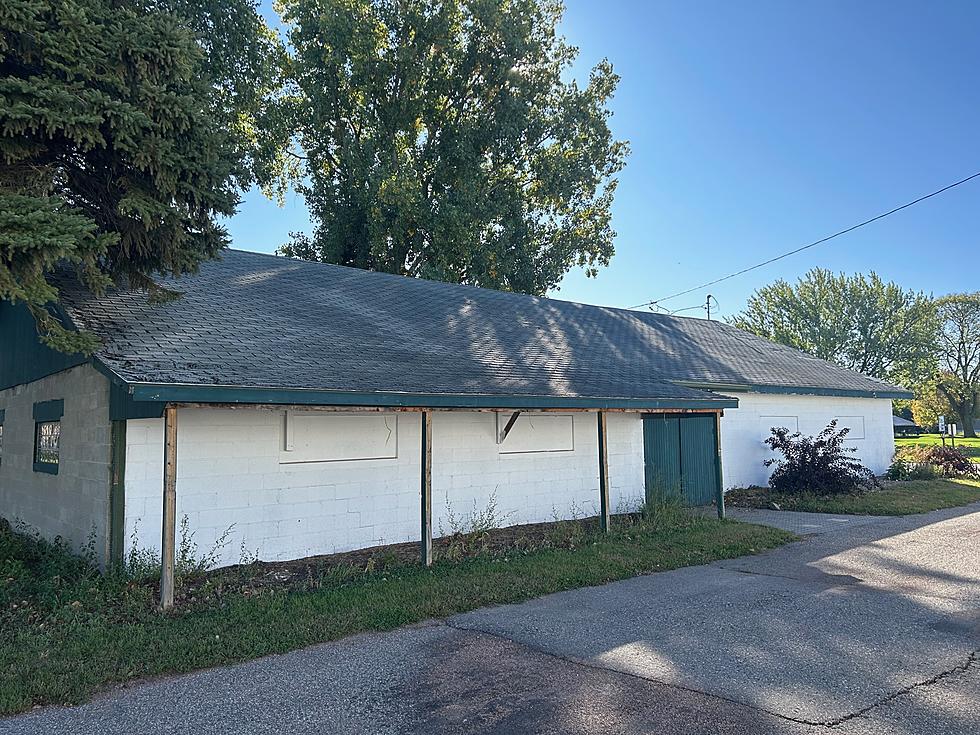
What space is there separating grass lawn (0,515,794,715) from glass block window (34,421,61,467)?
3.63ft

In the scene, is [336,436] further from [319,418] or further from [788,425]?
[788,425]

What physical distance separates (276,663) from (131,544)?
3265mm

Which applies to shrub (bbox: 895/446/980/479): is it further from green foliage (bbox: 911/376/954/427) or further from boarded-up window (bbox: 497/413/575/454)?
green foliage (bbox: 911/376/954/427)

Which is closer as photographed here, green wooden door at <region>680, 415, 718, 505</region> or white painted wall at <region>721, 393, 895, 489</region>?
green wooden door at <region>680, 415, 718, 505</region>

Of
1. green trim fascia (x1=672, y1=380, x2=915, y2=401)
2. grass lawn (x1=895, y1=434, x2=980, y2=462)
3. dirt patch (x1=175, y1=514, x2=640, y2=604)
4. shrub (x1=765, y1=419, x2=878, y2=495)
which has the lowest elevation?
grass lawn (x1=895, y1=434, x2=980, y2=462)

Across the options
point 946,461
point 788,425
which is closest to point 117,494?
point 788,425

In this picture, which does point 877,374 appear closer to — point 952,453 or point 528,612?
point 952,453

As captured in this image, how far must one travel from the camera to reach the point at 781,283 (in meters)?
46.2

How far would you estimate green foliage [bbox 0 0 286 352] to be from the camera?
6.51 m

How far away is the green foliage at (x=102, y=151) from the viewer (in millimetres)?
6508

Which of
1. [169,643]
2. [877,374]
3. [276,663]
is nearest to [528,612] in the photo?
[276,663]

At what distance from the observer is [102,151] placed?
7656 mm

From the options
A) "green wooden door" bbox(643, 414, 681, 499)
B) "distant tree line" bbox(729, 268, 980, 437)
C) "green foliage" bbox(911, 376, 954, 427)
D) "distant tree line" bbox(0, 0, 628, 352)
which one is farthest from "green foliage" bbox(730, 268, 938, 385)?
"green wooden door" bbox(643, 414, 681, 499)

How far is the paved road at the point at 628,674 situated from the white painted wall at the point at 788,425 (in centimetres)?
854
